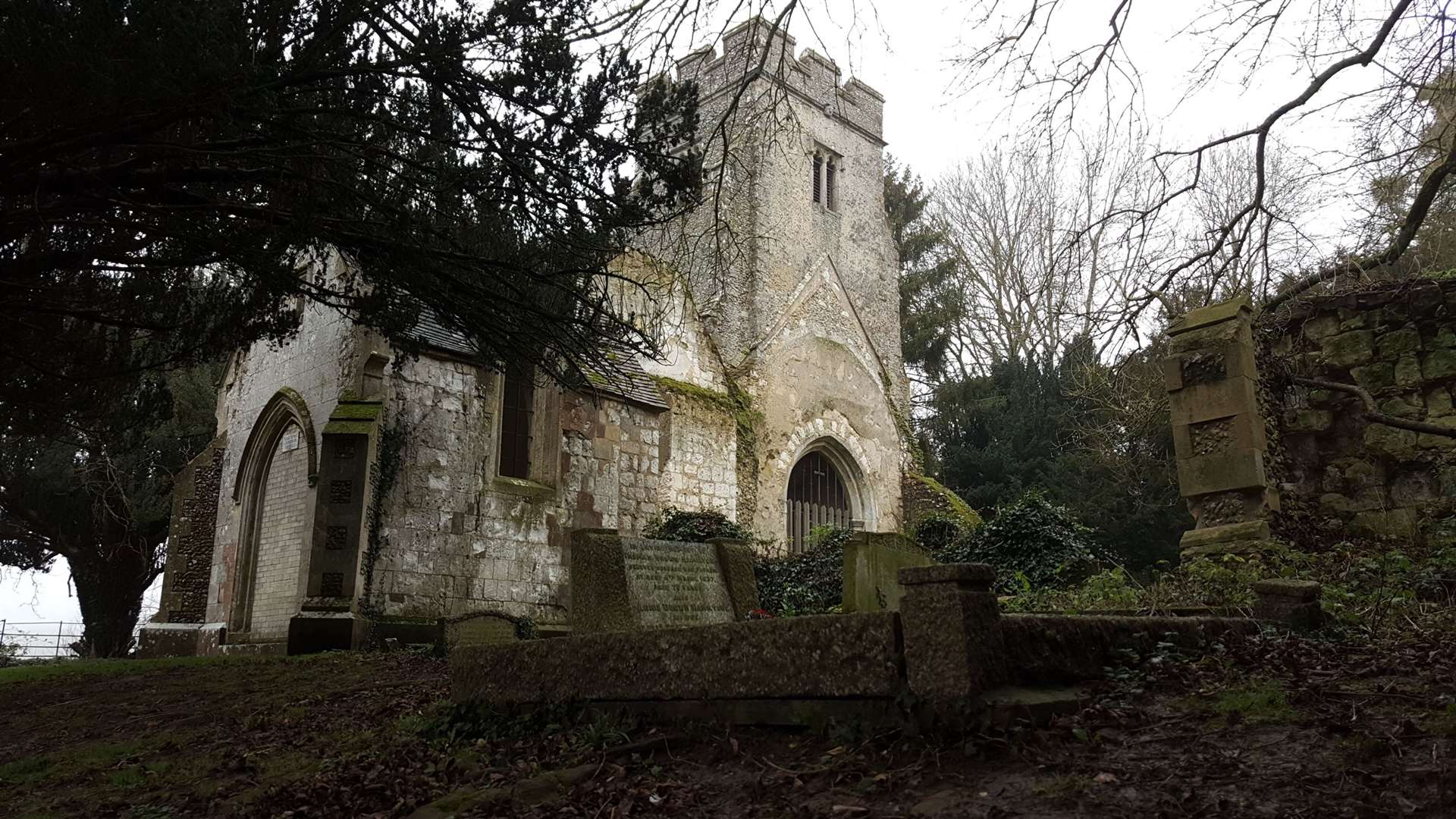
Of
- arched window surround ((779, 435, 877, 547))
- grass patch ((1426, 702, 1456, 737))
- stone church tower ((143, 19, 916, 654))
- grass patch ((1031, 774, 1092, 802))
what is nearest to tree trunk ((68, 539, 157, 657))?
stone church tower ((143, 19, 916, 654))

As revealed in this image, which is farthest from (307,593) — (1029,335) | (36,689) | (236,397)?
(1029,335)

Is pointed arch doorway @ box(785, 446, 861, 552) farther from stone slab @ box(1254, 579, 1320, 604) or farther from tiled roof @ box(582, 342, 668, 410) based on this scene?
stone slab @ box(1254, 579, 1320, 604)

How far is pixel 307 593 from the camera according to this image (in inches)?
478

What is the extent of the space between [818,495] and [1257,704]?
1880 cm

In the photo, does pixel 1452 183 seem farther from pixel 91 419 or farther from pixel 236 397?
pixel 236 397

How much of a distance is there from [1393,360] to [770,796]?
9623mm

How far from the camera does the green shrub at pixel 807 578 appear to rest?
14.6 metres

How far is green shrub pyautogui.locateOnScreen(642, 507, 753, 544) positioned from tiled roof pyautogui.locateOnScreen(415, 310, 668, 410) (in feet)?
6.00

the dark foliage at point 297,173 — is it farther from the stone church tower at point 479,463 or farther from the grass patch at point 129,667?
the grass patch at point 129,667

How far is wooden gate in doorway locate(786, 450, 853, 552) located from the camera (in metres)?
21.7

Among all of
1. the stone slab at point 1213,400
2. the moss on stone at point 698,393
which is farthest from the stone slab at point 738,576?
the moss on stone at point 698,393

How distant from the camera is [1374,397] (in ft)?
34.0

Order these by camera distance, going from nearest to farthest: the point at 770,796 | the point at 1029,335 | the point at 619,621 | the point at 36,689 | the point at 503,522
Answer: the point at 770,796 → the point at 619,621 → the point at 36,689 → the point at 503,522 → the point at 1029,335

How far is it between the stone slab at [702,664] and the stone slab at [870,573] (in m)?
4.40
